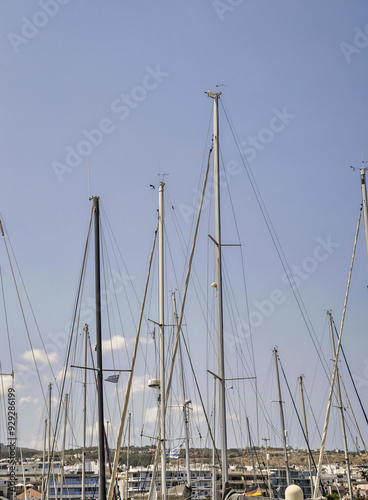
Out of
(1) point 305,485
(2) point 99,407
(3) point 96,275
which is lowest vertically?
(1) point 305,485

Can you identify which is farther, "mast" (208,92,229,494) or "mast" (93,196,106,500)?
"mast" (93,196,106,500)

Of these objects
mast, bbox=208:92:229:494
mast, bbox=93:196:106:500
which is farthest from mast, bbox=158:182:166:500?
mast, bbox=208:92:229:494

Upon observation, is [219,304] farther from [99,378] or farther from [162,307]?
[162,307]

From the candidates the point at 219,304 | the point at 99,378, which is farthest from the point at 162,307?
the point at 219,304

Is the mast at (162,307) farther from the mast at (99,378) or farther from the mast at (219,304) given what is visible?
the mast at (219,304)

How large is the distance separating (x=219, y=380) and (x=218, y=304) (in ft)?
7.22

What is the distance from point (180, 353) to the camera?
36031mm

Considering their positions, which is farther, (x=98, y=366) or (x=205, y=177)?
(x=205, y=177)

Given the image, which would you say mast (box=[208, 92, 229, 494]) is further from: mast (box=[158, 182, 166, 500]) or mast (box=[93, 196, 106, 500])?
mast (box=[158, 182, 166, 500])

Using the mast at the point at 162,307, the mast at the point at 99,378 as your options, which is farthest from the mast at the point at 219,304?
the mast at the point at 162,307

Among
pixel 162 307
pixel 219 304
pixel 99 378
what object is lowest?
pixel 99 378

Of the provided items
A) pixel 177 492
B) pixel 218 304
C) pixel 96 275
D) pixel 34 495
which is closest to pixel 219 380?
pixel 218 304

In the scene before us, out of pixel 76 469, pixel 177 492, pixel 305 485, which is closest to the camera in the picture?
pixel 177 492

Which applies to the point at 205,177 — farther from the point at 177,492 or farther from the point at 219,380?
the point at 177,492
